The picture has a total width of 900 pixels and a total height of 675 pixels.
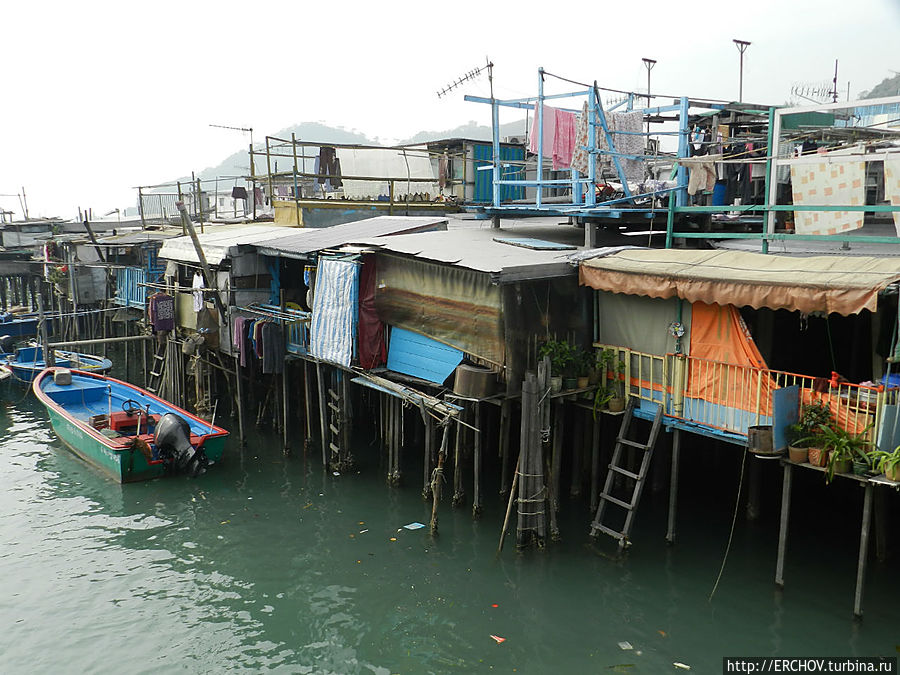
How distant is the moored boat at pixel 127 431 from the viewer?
50.7ft

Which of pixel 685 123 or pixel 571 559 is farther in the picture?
pixel 685 123

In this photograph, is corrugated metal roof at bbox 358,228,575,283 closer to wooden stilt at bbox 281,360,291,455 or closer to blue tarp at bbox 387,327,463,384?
blue tarp at bbox 387,327,463,384

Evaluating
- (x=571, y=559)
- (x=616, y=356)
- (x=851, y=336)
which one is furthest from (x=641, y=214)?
(x=571, y=559)

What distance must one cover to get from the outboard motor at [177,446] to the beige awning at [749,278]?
9.09 m

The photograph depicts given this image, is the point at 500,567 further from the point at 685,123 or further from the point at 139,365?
the point at 139,365

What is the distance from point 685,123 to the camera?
1356 cm

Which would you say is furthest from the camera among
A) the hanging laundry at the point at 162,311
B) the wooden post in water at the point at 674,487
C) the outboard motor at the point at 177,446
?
the hanging laundry at the point at 162,311

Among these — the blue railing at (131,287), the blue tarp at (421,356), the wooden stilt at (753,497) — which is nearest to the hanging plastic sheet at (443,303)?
the blue tarp at (421,356)

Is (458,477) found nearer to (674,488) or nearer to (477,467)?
(477,467)

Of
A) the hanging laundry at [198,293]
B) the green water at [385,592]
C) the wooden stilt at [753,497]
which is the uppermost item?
the hanging laundry at [198,293]

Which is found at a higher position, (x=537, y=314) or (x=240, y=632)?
(x=537, y=314)

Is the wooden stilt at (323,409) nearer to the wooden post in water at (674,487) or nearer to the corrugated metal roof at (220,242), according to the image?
the corrugated metal roof at (220,242)

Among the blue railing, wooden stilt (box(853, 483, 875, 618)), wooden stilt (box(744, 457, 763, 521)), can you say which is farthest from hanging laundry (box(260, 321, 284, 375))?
wooden stilt (box(853, 483, 875, 618))

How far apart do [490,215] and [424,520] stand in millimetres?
7130
